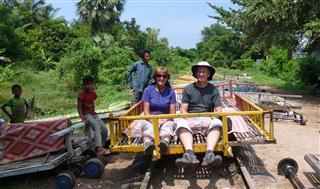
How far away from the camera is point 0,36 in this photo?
76.9ft

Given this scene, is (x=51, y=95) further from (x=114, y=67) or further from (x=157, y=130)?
(x=157, y=130)

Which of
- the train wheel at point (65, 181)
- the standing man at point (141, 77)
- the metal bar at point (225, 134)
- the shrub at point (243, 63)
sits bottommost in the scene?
the train wheel at point (65, 181)

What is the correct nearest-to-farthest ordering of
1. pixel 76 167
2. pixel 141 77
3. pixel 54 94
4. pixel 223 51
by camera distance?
pixel 76 167, pixel 141 77, pixel 54 94, pixel 223 51

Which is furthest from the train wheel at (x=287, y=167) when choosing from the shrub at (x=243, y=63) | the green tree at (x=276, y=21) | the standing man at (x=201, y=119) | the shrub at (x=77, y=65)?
the shrub at (x=243, y=63)

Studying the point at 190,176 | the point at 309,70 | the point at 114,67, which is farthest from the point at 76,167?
the point at 114,67

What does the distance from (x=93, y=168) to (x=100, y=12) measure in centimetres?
4108

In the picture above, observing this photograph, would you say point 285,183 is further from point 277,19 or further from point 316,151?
point 277,19

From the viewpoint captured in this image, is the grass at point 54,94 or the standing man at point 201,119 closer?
the standing man at point 201,119

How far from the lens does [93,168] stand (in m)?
6.66

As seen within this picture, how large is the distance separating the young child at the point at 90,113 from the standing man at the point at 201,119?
1.59 meters

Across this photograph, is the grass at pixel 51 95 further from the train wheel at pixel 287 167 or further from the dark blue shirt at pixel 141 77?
the train wheel at pixel 287 167

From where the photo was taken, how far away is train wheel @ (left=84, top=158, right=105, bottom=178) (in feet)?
21.8

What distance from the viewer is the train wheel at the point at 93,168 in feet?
21.8

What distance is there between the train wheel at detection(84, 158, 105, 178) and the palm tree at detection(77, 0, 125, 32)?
40470 mm
